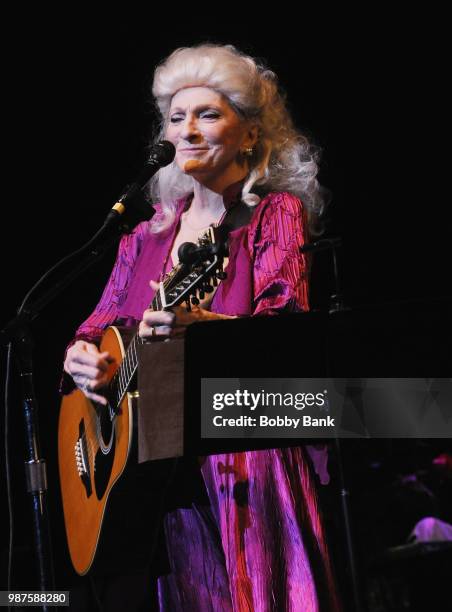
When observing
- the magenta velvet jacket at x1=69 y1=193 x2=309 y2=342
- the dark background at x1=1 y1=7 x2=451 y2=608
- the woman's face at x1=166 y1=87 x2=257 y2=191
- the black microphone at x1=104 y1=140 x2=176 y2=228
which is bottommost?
the magenta velvet jacket at x1=69 y1=193 x2=309 y2=342

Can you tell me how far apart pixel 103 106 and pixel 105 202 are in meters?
0.45

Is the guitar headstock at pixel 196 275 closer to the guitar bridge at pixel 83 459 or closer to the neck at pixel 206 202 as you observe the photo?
the neck at pixel 206 202

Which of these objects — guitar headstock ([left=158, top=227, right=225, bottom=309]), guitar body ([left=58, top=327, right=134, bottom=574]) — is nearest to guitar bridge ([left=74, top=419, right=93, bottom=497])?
guitar body ([left=58, top=327, right=134, bottom=574])

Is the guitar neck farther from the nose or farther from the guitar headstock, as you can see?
the nose

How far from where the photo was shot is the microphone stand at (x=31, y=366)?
6.51 feet

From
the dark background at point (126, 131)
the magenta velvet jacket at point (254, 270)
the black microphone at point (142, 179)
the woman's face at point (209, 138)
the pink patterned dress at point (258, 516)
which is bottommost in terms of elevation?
the pink patterned dress at point (258, 516)

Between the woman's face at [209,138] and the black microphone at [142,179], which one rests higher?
the woman's face at [209,138]

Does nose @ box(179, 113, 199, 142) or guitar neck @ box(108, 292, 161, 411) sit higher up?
nose @ box(179, 113, 199, 142)

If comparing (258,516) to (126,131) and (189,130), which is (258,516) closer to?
(189,130)

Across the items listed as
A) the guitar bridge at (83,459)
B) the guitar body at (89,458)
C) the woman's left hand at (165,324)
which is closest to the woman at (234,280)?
the woman's left hand at (165,324)

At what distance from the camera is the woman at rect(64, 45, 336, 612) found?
6.77 feet

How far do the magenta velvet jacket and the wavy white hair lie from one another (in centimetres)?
11

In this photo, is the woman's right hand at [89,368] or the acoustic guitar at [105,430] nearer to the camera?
the acoustic guitar at [105,430]

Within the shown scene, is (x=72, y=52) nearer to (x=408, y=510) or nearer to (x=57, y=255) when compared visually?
(x=57, y=255)
